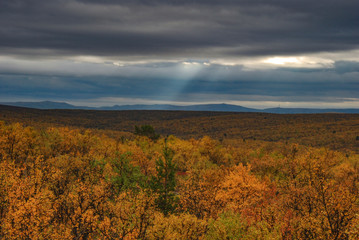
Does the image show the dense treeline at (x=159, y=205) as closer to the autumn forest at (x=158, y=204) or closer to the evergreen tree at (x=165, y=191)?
the evergreen tree at (x=165, y=191)

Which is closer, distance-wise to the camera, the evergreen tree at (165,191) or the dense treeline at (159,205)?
the dense treeline at (159,205)

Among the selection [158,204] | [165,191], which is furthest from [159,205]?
[165,191]

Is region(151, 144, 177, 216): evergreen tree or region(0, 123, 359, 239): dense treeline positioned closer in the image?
region(0, 123, 359, 239): dense treeline

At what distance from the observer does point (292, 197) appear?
45031 mm

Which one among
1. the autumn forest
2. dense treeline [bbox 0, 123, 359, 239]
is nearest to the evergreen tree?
dense treeline [bbox 0, 123, 359, 239]

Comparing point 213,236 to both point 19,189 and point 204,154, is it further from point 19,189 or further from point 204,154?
point 204,154

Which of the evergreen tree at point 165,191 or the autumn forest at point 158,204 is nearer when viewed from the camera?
the autumn forest at point 158,204

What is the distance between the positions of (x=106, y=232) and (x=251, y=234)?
15.1 m

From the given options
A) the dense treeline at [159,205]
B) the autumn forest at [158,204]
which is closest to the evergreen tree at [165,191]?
the dense treeline at [159,205]

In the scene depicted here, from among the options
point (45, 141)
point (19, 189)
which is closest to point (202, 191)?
point (19, 189)

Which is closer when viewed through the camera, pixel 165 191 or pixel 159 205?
pixel 159 205

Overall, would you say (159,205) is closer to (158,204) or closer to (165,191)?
(158,204)

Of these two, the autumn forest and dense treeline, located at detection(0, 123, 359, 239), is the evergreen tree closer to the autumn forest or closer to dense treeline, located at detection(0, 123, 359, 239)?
dense treeline, located at detection(0, 123, 359, 239)

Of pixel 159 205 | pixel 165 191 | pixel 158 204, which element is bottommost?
pixel 159 205
